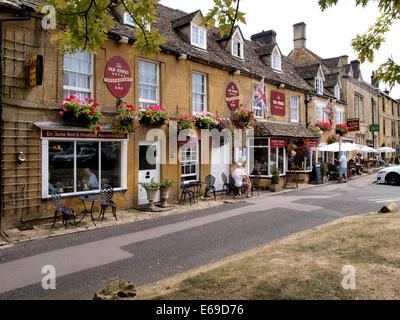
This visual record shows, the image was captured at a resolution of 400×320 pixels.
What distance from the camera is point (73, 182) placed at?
33.5 feet

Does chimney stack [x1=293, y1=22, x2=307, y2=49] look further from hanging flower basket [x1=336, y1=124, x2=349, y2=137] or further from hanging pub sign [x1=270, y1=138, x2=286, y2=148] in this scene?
hanging pub sign [x1=270, y1=138, x2=286, y2=148]

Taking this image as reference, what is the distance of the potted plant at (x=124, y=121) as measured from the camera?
10719 mm

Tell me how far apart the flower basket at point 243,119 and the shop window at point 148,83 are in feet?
16.2

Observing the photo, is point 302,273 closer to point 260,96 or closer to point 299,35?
point 260,96

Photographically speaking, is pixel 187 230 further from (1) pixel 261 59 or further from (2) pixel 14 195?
(1) pixel 261 59

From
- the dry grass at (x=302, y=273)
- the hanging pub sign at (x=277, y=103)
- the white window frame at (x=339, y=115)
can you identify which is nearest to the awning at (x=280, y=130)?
the hanging pub sign at (x=277, y=103)

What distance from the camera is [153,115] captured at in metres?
11.8

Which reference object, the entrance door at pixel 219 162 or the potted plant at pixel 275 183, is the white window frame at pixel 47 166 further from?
the potted plant at pixel 275 183

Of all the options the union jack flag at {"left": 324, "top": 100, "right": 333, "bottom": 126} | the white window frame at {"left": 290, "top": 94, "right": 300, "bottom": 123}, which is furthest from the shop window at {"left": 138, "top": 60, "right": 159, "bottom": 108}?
the union jack flag at {"left": 324, "top": 100, "right": 333, "bottom": 126}

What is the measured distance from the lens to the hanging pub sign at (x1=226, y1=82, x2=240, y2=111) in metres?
15.9

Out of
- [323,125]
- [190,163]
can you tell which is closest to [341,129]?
[323,125]

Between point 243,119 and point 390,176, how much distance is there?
10.3 meters

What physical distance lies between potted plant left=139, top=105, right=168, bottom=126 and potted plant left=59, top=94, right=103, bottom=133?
190cm
